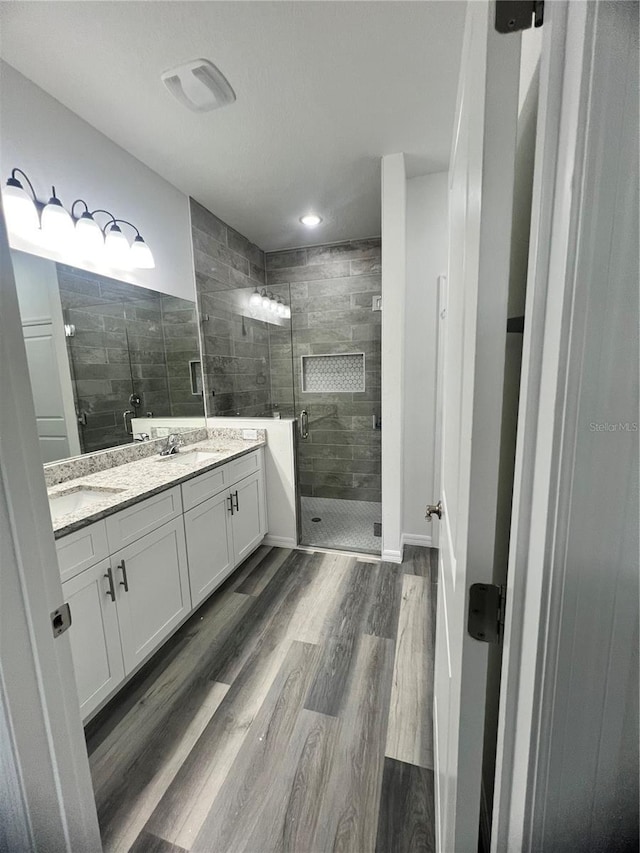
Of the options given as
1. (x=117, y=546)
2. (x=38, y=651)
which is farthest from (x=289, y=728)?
(x=38, y=651)

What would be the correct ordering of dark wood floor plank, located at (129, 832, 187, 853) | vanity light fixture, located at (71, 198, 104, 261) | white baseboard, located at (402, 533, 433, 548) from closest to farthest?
dark wood floor plank, located at (129, 832, 187, 853)
vanity light fixture, located at (71, 198, 104, 261)
white baseboard, located at (402, 533, 433, 548)

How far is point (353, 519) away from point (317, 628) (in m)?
1.42

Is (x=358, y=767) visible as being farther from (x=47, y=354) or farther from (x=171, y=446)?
(x=47, y=354)

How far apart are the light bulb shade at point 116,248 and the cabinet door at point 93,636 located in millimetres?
1700

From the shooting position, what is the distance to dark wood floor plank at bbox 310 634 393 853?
1.04m

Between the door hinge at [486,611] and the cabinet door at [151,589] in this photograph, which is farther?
the cabinet door at [151,589]

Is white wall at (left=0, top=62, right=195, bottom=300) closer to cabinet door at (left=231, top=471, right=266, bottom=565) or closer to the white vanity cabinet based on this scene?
the white vanity cabinet

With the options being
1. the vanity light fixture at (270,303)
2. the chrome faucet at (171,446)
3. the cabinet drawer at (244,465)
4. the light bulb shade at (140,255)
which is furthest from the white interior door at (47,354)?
the vanity light fixture at (270,303)

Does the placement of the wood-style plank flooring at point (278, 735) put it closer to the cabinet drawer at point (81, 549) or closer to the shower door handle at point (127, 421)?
the cabinet drawer at point (81, 549)

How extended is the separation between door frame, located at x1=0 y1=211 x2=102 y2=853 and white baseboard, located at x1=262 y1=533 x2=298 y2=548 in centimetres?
214

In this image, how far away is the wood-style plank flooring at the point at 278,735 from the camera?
106 cm

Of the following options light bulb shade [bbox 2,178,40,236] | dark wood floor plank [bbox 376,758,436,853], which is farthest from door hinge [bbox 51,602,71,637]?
light bulb shade [bbox 2,178,40,236]

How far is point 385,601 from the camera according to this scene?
2.10 m

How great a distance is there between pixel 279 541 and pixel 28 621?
2.34m
